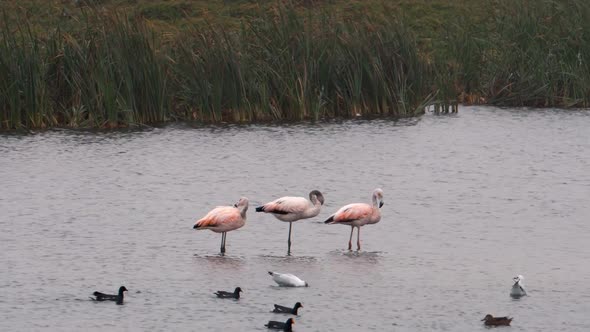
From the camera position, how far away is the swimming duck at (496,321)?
12375mm

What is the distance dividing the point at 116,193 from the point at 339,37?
28.5 feet

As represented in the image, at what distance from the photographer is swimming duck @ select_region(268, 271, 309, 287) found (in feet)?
45.8

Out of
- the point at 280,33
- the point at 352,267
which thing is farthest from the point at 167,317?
the point at 280,33

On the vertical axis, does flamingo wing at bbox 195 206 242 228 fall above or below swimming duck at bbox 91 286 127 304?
above

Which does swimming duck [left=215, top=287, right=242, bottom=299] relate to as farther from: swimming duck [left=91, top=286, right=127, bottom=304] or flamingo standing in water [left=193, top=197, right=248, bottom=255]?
flamingo standing in water [left=193, top=197, right=248, bottom=255]

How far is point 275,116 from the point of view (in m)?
28.3

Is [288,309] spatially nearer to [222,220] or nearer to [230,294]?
[230,294]

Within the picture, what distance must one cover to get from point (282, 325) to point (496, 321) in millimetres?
2031

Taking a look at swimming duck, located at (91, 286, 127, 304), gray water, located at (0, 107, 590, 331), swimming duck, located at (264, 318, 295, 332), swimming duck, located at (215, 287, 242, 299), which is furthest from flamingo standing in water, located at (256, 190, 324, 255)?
swimming duck, located at (264, 318, 295, 332)

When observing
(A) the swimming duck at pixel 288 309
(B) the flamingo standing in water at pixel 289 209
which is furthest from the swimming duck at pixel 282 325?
(B) the flamingo standing in water at pixel 289 209

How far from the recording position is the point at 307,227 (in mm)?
18094

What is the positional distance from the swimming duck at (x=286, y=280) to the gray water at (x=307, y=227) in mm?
86

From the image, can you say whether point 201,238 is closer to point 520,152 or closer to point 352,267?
point 352,267

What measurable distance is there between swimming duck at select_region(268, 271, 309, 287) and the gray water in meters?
0.09
